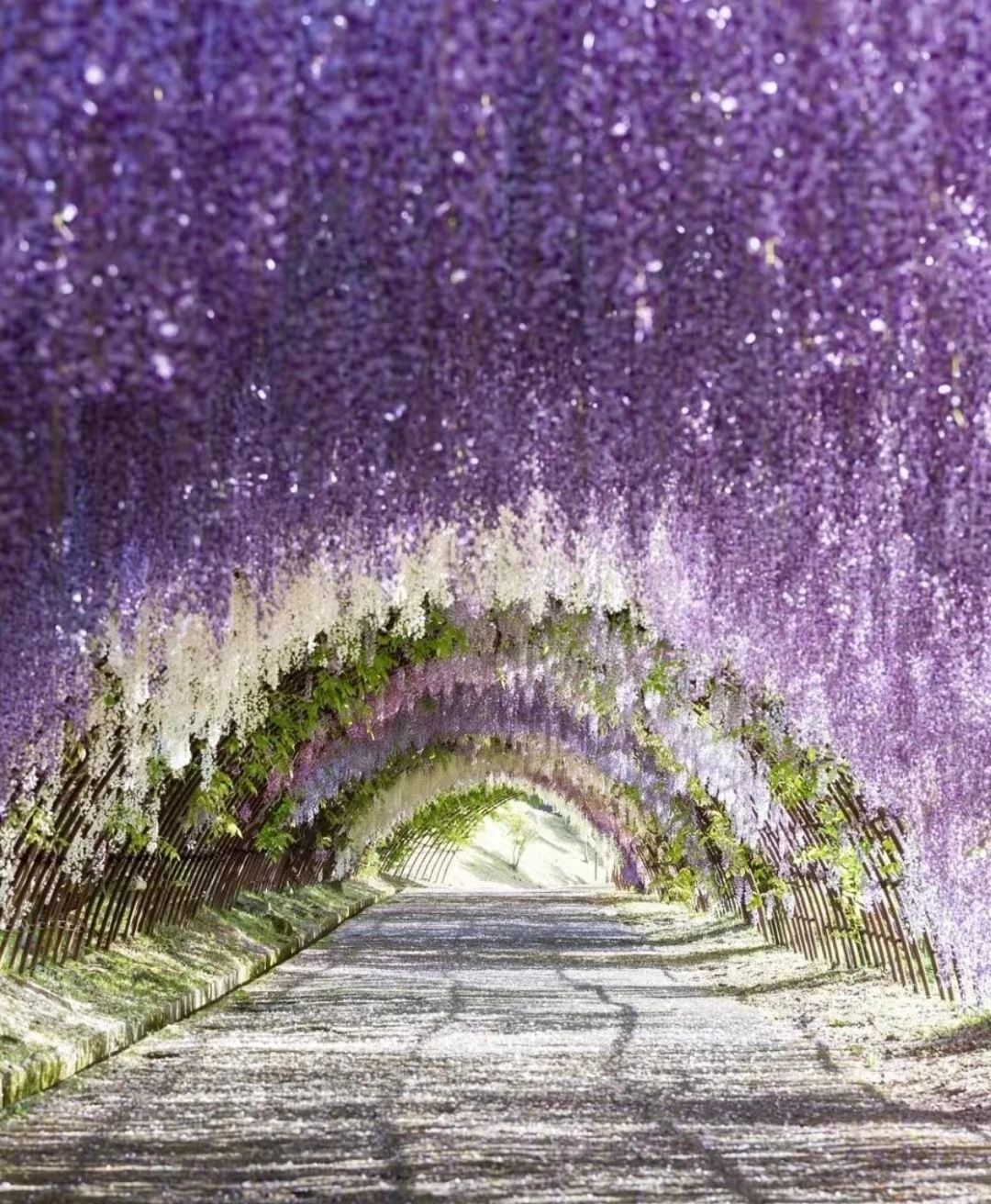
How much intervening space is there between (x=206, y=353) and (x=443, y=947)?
17584mm

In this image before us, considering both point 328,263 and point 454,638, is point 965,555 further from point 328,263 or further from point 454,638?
point 454,638

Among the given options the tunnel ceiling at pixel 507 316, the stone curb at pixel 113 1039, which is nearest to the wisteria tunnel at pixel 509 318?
the tunnel ceiling at pixel 507 316

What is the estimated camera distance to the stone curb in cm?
900

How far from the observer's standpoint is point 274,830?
22062 millimetres

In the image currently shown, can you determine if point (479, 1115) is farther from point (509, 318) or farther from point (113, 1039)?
point (509, 318)

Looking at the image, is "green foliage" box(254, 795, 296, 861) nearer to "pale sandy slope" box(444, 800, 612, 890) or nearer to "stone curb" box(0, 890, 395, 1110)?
"stone curb" box(0, 890, 395, 1110)

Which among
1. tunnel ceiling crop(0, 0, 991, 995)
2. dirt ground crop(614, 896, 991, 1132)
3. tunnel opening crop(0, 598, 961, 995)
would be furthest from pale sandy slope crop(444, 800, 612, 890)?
tunnel ceiling crop(0, 0, 991, 995)

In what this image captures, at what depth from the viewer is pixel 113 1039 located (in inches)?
443

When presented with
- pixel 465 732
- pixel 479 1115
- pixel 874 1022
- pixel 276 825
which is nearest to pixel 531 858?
pixel 465 732

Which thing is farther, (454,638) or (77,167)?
(454,638)

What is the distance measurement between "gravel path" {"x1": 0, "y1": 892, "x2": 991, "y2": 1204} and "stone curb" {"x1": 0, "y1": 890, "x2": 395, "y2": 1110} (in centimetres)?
12

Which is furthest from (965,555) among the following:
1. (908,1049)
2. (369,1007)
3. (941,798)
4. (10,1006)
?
(369,1007)

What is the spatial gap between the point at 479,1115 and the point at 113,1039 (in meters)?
3.49

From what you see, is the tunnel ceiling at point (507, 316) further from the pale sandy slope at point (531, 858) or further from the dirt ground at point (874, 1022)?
the pale sandy slope at point (531, 858)
